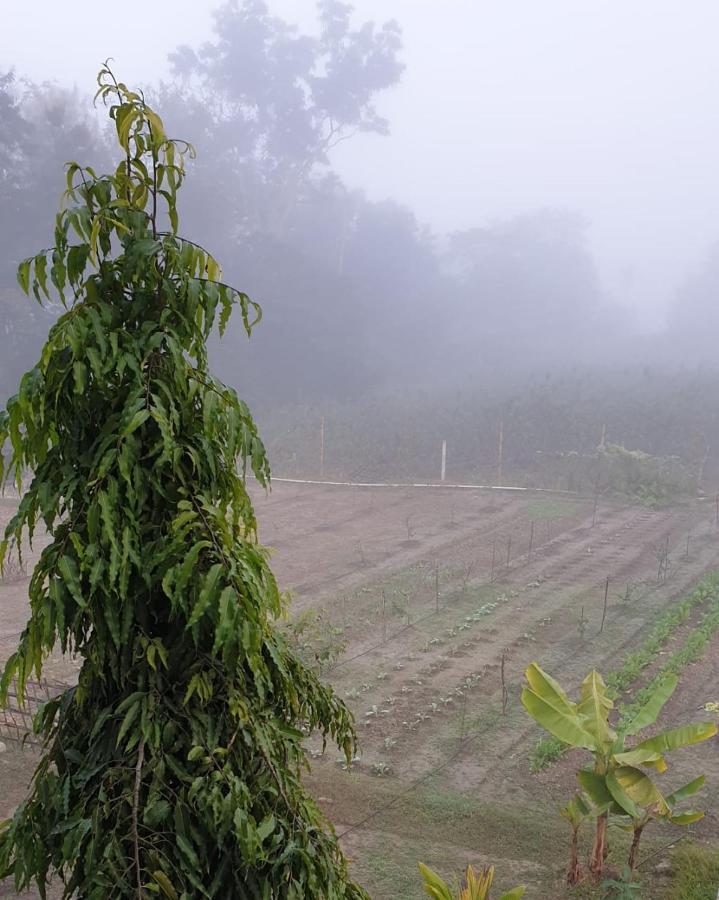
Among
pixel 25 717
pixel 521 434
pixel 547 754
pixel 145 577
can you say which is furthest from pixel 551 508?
pixel 145 577

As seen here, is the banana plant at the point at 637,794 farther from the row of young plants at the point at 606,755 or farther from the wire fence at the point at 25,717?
the wire fence at the point at 25,717

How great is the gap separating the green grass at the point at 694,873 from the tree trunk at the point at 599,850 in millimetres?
453

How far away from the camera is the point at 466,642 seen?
35.5 ft

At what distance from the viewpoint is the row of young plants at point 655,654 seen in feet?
25.7

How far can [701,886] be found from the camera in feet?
18.5

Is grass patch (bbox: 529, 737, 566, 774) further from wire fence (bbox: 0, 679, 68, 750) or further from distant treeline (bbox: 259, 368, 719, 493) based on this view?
distant treeline (bbox: 259, 368, 719, 493)

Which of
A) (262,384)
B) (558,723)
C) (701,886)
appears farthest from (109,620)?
(262,384)

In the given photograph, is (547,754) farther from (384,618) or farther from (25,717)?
(25,717)

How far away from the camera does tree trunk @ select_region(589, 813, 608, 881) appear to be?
19.0ft

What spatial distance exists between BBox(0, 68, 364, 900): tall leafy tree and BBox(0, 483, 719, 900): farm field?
397cm

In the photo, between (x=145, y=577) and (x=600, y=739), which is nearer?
(x=145, y=577)

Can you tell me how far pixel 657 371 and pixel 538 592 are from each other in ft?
80.4

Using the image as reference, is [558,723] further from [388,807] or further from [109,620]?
[109,620]

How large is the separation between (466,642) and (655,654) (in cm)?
227
